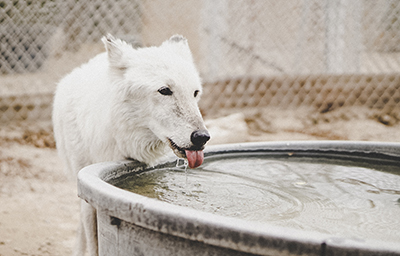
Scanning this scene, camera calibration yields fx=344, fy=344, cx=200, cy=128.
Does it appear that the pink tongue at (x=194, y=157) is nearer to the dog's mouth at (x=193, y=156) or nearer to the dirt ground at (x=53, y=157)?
the dog's mouth at (x=193, y=156)

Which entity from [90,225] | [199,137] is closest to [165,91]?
[199,137]

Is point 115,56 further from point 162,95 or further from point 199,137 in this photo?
point 199,137

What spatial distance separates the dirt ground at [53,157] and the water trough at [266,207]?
4.22ft

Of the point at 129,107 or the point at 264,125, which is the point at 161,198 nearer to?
the point at 129,107

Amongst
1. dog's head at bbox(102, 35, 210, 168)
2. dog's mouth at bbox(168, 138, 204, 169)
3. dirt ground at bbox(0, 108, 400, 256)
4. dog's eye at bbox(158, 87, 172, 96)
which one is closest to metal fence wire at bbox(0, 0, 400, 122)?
dirt ground at bbox(0, 108, 400, 256)

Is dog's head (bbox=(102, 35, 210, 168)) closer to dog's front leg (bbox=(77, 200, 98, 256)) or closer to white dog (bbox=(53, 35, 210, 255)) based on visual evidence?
white dog (bbox=(53, 35, 210, 255))

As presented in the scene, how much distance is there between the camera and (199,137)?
160cm

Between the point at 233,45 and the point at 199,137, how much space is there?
410 cm

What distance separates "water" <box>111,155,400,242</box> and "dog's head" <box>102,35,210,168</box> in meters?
0.21

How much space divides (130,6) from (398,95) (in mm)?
4356

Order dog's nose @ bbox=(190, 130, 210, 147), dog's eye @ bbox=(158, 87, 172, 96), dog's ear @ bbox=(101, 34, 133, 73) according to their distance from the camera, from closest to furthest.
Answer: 1. dog's nose @ bbox=(190, 130, 210, 147)
2. dog's eye @ bbox=(158, 87, 172, 96)
3. dog's ear @ bbox=(101, 34, 133, 73)

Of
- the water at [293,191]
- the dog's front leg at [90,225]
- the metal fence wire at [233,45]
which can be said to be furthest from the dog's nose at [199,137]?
the metal fence wire at [233,45]

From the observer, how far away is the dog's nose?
160cm

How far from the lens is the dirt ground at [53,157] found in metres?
2.57
